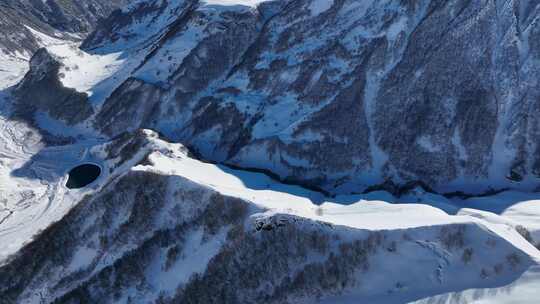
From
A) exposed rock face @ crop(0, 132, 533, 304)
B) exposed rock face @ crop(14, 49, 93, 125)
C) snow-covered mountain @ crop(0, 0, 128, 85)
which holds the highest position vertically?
exposed rock face @ crop(0, 132, 533, 304)

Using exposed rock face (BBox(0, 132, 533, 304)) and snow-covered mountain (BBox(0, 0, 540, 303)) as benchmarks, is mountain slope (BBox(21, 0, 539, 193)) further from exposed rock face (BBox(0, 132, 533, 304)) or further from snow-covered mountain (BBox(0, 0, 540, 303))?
exposed rock face (BBox(0, 132, 533, 304))

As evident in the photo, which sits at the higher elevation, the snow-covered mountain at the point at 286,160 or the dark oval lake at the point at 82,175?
the snow-covered mountain at the point at 286,160

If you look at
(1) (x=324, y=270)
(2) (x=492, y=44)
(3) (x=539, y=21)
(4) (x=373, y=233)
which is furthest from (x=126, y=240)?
(3) (x=539, y=21)

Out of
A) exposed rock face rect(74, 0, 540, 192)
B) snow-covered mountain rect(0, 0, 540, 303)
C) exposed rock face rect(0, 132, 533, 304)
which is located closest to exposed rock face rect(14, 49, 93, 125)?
snow-covered mountain rect(0, 0, 540, 303)

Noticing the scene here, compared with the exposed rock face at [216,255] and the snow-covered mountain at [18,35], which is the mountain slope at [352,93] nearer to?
the exposed rock face at [216,255]

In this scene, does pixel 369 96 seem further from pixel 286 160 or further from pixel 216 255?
pixel 216 255

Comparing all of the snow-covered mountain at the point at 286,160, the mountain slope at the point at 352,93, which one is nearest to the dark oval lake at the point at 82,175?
the snow-covered mountain at the point at 286,160

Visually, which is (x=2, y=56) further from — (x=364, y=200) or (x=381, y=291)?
(x=381, y=291)
